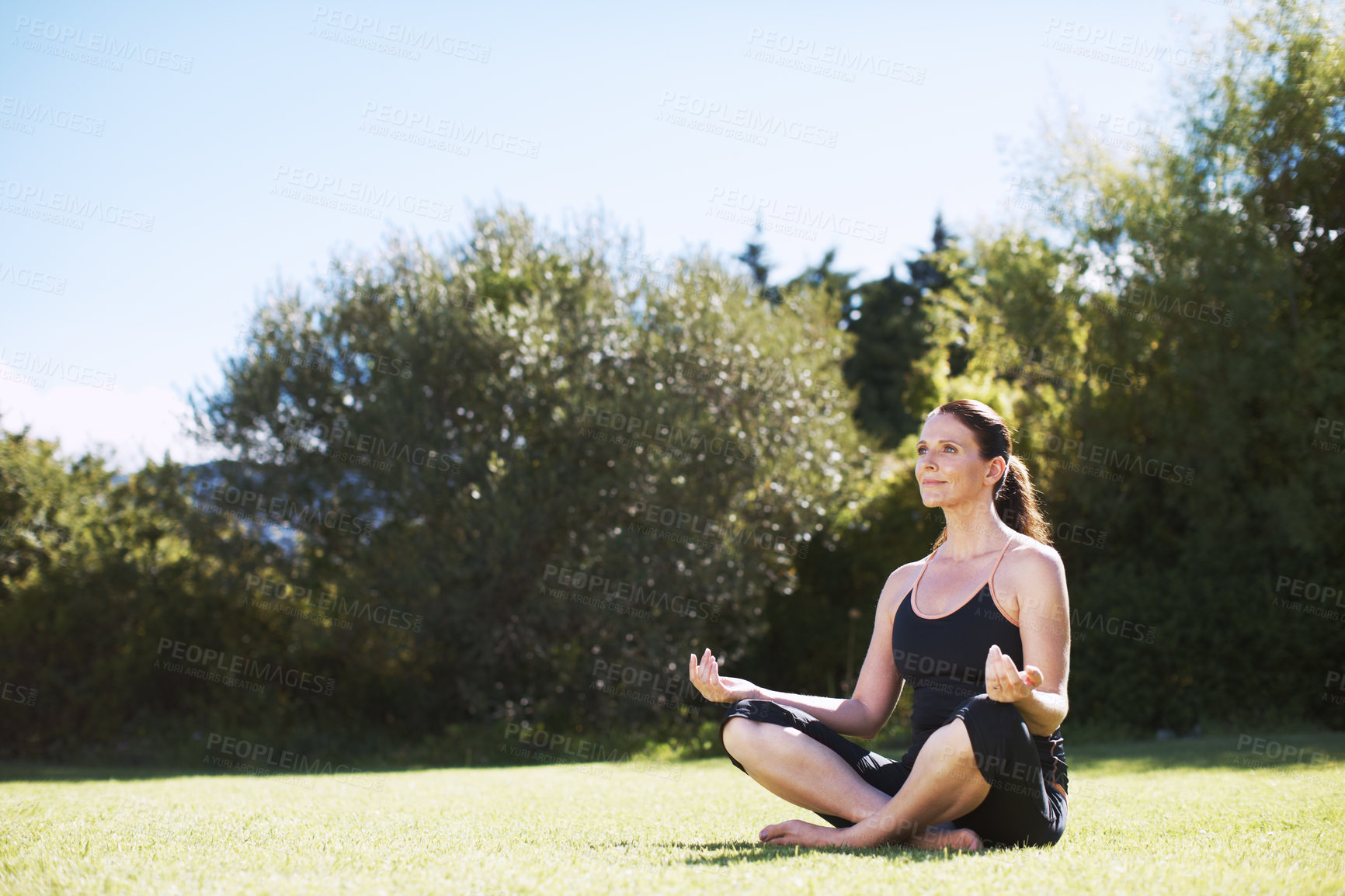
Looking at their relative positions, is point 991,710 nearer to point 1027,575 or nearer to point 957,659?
point 957,659

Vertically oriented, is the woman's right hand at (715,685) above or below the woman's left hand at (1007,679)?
below

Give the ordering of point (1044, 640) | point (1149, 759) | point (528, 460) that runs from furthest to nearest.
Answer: point (528, 460), point (1149, 759), point (1044, 640)

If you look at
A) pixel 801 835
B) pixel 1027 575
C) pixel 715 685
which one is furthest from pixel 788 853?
pixel 1027 575

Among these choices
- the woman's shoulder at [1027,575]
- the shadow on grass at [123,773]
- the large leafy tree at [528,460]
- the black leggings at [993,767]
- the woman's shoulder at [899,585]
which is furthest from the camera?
the large leafy tree at [528,460]

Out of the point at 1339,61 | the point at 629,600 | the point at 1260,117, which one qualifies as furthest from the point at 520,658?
the point at 1339,61

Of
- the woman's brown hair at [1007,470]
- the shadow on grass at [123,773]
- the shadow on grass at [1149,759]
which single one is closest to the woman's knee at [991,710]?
the woman's brown hair at [1007,470]

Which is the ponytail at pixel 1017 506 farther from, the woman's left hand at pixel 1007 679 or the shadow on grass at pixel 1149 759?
the shadow on grass at pixel 1149 759

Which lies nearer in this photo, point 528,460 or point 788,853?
point 788,853

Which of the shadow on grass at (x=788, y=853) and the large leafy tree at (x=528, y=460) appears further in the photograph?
the large leafy tree at (x=528, y=460)

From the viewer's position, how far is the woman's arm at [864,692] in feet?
12.4

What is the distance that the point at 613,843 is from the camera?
3910 millimetres

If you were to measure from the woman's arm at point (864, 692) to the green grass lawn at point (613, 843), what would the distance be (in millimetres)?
579

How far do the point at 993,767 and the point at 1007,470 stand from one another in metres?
1.36

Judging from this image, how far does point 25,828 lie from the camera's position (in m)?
4.28
